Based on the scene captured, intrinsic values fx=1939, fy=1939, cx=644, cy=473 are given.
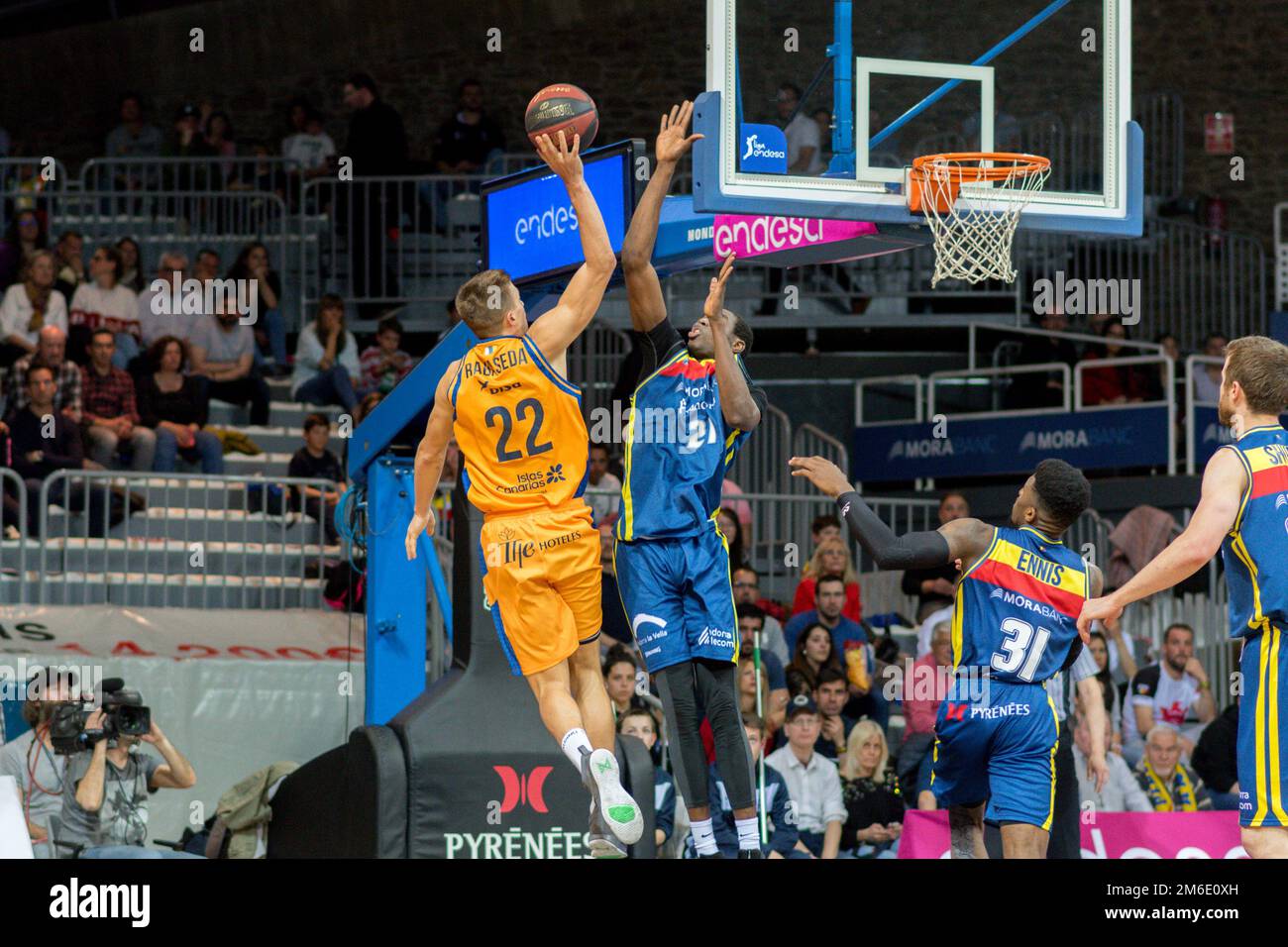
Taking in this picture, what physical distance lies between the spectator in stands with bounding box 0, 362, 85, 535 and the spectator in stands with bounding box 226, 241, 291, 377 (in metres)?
3.43

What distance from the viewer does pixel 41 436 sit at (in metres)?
14.8

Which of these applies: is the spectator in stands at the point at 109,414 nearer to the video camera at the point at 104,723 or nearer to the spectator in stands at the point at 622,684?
the video camera at the point at 104,723

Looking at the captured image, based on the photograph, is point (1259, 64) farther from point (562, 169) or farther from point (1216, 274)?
point (562, 169)

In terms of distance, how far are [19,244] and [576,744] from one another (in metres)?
12.1

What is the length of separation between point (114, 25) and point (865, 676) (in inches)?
538

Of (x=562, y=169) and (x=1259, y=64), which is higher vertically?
(x=1259, y=64)

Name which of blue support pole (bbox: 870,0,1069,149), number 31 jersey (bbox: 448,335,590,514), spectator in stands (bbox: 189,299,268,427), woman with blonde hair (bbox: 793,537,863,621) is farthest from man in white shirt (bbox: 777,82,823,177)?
spectator in stands (bbox: 189,299,268,427)

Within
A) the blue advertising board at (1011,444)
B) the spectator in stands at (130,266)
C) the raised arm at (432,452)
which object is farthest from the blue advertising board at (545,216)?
the blue advertising board at (1011,444)

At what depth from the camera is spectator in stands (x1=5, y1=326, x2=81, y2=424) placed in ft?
49.2

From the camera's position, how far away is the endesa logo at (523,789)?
367 inches

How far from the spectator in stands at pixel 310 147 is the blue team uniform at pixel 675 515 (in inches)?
515

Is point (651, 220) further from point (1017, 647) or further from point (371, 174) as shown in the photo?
point (371, 174)

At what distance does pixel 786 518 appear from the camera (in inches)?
631
